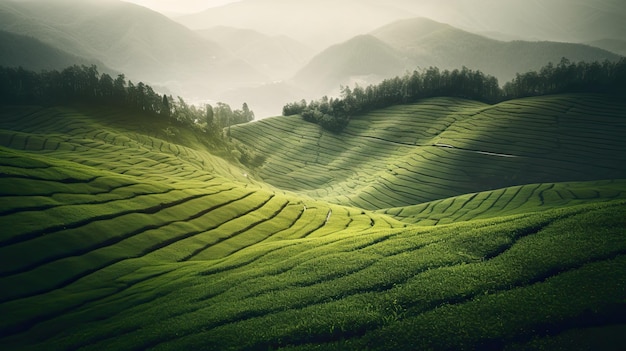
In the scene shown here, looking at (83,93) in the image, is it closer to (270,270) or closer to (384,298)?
(270,270)

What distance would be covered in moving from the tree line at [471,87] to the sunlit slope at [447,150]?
10.4 m

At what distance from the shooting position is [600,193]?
2884 inches

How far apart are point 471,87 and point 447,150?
70.7 metres

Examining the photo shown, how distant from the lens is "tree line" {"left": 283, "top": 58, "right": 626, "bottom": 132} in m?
152

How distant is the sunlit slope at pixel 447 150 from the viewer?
11206cm

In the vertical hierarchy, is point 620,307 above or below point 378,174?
above

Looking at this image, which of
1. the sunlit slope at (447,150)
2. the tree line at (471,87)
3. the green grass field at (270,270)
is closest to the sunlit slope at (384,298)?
the green grass field at (270,270)

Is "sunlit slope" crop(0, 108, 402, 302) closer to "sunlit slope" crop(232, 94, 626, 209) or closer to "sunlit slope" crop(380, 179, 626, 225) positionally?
"sunlit slope" crop(380, 179, 626, 225)

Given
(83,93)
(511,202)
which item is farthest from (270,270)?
(83,93)

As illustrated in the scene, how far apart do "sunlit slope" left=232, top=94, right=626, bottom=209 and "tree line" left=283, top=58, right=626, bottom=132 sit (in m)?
10.4

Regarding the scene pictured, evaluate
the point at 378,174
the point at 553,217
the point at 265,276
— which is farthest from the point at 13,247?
the point at 378,174

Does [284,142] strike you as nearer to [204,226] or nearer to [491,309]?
[204,226]

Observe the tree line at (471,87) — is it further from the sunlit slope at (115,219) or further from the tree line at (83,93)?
the sunlit slope at (115,219)

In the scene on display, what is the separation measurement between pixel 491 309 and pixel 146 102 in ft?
474
